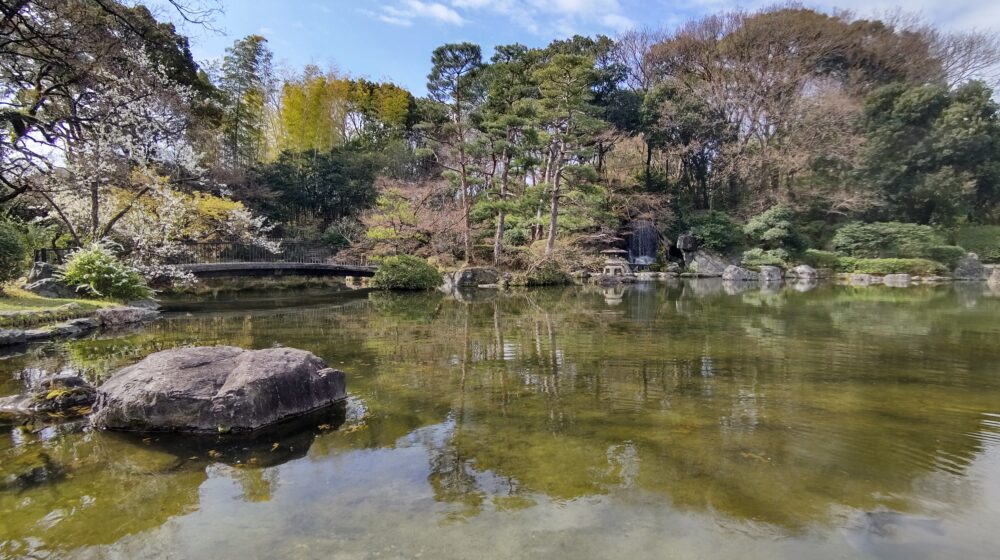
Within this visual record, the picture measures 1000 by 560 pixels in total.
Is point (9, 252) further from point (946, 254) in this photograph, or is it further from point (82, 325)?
point (946, 254)

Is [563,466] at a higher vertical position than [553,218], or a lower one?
lower

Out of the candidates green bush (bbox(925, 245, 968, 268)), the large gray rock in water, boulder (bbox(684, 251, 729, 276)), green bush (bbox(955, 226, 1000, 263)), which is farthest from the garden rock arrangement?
green bush (bbox(955, 226, 1000, 263))

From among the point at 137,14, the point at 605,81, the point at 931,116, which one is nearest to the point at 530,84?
the point at 605,81

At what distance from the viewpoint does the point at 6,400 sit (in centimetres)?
435

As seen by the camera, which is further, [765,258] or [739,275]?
[765,258]

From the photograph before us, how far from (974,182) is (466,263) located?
23018 millimetres

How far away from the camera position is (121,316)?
29.9 ft

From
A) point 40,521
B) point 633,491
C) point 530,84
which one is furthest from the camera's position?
point 530,84

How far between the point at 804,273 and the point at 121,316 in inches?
962

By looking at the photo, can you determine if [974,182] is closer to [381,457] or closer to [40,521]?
[381,457]

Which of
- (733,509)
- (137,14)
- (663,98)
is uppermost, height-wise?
(663,98)

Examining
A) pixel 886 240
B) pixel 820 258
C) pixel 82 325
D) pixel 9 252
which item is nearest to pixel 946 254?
pixel 886 240

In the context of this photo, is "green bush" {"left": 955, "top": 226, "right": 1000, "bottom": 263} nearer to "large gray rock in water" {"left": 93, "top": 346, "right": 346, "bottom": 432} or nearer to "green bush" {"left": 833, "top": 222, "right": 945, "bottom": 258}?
"green bush" {"left": 833, "top": 222, "right": 945, "bottom": 258}

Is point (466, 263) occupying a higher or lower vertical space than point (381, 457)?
higher
